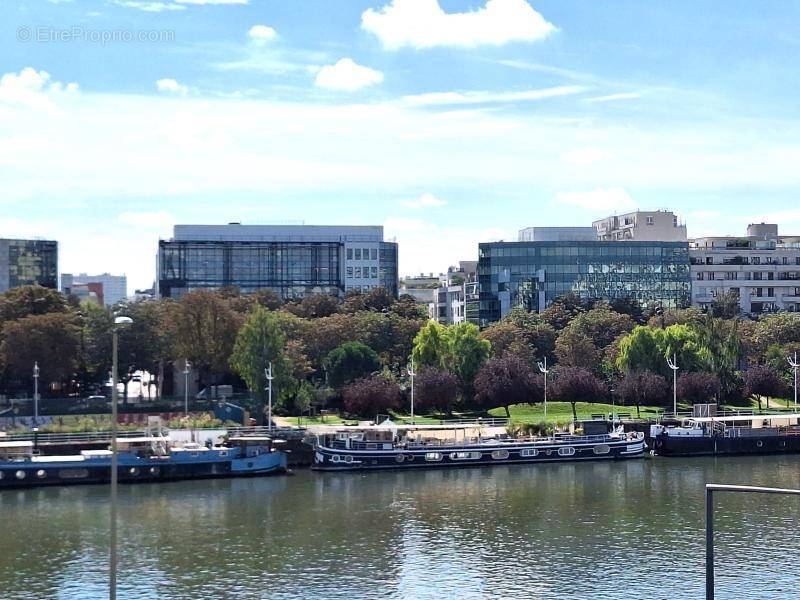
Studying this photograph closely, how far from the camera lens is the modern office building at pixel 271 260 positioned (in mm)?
142000

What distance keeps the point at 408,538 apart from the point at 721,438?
3730 centimetres

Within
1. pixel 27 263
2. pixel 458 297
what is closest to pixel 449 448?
pixel 458 297

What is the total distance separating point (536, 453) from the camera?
74562 mm

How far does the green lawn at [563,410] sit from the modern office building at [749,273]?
49.4 m

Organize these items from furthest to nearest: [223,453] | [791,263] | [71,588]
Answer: [791,263] < [223,453] < [71,588]

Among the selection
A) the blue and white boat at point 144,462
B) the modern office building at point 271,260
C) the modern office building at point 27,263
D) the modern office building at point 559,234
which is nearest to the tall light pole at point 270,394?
the blue and white boat at point 144,462

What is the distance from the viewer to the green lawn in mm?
91438

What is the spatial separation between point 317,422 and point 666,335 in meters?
32.9

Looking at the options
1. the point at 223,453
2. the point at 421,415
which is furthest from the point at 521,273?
the point at 223,453

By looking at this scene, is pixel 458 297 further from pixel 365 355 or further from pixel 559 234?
pixel 365 355

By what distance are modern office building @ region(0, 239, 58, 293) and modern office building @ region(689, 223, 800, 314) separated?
82363 millimetres

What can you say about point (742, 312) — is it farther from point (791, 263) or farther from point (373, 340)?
point (373, 340)

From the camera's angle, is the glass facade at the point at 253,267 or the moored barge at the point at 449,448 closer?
the moored barge at the point at 449,448

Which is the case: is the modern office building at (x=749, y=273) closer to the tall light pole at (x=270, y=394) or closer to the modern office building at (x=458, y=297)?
the modern office building at (x=458, y=297)
